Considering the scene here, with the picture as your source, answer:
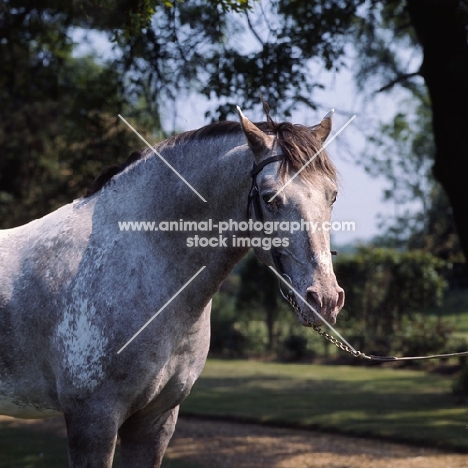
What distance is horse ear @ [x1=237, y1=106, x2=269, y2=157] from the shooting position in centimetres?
325

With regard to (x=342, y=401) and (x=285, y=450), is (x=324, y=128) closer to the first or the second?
(x=285, y=450)

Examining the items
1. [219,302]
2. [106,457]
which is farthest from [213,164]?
[219,302]

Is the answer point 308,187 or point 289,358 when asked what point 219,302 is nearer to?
point 289,358

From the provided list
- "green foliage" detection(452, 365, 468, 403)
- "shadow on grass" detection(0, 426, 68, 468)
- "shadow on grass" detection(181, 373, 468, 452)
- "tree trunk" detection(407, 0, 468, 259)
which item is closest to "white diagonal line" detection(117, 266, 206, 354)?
"shadow on grass" detection(0, 426, 68, 468)

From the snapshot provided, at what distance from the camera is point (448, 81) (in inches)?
354

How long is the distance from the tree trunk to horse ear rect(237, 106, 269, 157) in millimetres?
6363

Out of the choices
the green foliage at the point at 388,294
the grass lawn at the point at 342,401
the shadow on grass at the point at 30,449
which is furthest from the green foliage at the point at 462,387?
the shadow on grass at the point at 30,449

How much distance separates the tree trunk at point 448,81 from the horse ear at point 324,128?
5966mm

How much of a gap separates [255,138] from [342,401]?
9247mm

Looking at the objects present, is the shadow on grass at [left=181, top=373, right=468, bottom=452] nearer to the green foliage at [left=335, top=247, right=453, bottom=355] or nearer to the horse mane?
the green foliage at [left=335, top=247, right=453, bottom=355]

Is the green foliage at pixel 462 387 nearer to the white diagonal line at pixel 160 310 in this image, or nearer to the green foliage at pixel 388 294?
the green foliage at pixel 388 294

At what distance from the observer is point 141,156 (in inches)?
151

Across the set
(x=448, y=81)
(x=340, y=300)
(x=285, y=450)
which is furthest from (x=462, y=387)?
(x=340, y=300)

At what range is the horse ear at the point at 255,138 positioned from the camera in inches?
128
